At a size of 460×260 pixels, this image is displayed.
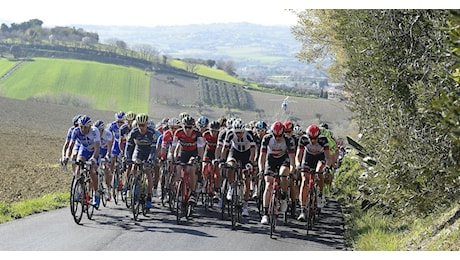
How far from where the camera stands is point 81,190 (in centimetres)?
1249

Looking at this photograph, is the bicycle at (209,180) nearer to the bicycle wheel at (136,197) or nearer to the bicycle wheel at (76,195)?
the bicycle wheel at (136,197)

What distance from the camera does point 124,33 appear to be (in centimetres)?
19225

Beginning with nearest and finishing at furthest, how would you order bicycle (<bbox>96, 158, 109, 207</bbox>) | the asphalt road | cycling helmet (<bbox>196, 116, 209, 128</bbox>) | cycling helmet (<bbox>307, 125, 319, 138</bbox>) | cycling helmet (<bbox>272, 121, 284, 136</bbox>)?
1. the asphalt road
2. cycling helmet (<bbox>272, 121, 284, 136</bbox>)
3. cycling helmet (<bbox>307, 125, 319, 138</bbox>)
4. bicycle (<bbox>96, 158, 109, 207</bbox>)
5. cycling helmet (<bbox>196, 116, 209, 128</bbox>)

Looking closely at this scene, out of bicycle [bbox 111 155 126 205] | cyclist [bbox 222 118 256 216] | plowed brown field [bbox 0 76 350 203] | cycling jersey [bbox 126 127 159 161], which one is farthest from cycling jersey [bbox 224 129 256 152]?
plowed brown field [bbox 0 76 350 203]

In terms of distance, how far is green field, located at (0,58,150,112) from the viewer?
253ft

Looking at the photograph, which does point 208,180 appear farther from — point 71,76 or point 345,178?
point 71,76

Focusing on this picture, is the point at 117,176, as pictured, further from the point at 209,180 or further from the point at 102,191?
the point at 209,180

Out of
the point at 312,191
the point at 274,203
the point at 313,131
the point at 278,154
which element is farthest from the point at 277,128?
the point at 274,203

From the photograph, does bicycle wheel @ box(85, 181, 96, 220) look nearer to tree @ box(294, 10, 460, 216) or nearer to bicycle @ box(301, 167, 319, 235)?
bicycle @ box(301, 167, 319, 235)

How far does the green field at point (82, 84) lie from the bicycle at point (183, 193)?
59224 mm

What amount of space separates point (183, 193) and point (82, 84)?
72.3 m

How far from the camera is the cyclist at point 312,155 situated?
1279 centimetres

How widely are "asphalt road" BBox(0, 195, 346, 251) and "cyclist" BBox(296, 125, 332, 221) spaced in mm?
712

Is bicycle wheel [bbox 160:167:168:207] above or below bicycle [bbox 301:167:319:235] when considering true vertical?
below
